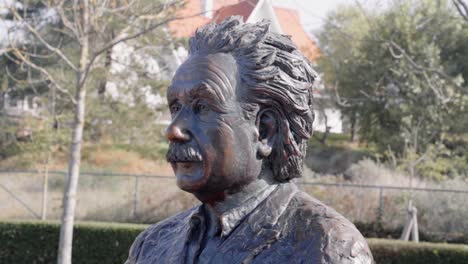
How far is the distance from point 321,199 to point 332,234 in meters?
12.5

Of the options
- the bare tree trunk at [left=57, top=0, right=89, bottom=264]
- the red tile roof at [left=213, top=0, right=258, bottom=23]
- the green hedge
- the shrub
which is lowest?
the green hedge

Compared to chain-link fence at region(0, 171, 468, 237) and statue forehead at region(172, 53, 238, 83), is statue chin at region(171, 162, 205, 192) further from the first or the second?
chain-link fence at region(0, 171, 468, 237)

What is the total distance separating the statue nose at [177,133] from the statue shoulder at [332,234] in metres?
0.42

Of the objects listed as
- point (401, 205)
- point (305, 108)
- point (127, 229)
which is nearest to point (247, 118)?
point (305, 108)

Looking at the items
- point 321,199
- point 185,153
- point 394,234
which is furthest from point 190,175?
point 394,234

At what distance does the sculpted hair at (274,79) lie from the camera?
6.85 feet

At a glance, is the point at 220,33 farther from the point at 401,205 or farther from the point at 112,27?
the point at 112,27

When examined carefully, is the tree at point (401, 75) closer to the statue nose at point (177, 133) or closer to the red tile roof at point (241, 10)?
the red tile roof at point (241, 10)

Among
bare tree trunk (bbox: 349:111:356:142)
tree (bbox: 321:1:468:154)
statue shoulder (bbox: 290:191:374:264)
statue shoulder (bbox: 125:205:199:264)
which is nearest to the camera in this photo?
statue shoulder (bbox: 290:191:374:264)

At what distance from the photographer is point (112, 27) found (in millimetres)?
15891

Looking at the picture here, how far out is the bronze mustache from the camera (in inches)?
81.0

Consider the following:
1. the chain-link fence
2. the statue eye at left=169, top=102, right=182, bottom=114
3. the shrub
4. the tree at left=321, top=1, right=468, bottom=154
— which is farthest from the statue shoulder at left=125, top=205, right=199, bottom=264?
the tree at left=321, top=1, right=468, bottom=154

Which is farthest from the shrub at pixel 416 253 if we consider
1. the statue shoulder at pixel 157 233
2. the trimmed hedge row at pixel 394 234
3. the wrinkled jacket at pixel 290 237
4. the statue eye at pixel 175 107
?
the statue eye at pixel 175 107

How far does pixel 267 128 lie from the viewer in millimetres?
2125
